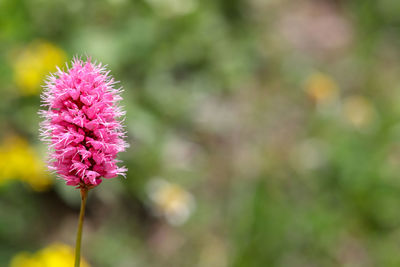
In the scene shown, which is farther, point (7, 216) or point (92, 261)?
point (92, 261)

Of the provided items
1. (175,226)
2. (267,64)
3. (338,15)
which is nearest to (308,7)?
(338,15)

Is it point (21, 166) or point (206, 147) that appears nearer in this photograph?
point (21, 166)

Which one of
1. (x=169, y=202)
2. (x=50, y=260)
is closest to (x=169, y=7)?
(x=169, y=202)

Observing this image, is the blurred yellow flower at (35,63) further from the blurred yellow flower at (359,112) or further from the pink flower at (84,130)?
the blurred yellow flower at (359,112)

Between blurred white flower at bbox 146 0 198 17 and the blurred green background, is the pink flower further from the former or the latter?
blurred white flower at bbox 146 0 198 17

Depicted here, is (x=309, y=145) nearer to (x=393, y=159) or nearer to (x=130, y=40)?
(x=393, y=159)

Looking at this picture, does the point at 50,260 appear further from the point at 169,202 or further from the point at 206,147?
the point at 206,147

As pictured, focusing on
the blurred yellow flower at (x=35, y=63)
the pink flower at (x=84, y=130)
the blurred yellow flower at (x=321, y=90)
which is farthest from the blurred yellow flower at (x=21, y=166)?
the blurred yellow flower at (x=321, y=90)
